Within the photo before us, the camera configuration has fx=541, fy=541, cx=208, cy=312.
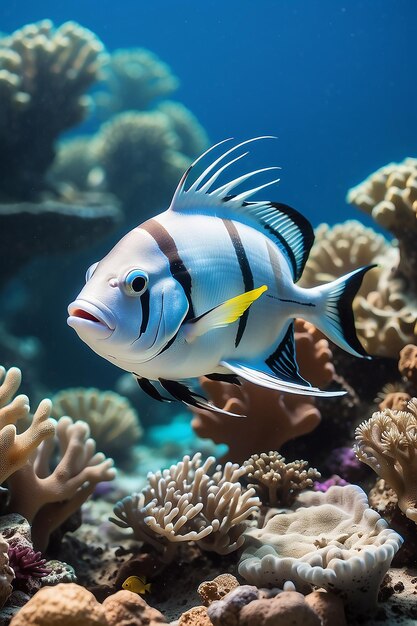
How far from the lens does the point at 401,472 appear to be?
2.41 m

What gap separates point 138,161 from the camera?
9688 millimetres

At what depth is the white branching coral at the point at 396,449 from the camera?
2.34 m

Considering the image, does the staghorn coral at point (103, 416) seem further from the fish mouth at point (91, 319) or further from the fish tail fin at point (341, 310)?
the fish mouth at point (91, 319)

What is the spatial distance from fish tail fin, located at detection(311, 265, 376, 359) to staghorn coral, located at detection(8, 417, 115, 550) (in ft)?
5.34

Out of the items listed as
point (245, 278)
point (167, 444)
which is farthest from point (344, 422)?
point (167, 444)

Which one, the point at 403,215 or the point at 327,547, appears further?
the point at 403,215

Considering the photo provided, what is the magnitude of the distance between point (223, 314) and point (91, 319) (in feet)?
1.20

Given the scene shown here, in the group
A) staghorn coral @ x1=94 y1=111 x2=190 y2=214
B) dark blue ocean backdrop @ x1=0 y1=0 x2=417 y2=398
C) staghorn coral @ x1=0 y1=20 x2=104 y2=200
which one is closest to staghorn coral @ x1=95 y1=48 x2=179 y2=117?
staghorn coral @ x1=94 y1=111 x2=190 y2=214

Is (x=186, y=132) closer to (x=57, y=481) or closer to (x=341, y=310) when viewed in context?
(x=57, y=481)

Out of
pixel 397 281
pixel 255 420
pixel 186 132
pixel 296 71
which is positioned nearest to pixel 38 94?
pixel 186 132

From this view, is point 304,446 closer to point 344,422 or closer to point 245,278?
point 344,422

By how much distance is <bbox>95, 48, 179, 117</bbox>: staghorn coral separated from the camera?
487 inches

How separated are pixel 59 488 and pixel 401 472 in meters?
1.73

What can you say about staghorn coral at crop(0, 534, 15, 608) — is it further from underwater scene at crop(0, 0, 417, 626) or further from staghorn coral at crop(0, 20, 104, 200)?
staghorn coral at crop(0, 20, 104, 200)
